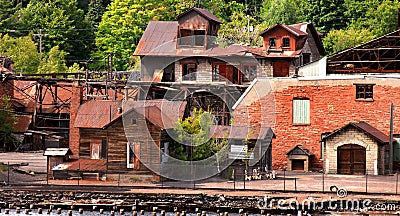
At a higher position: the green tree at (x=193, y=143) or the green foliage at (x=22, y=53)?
the green foliage at (x=22, y=53)

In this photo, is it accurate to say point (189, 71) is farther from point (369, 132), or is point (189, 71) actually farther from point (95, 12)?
point (95, 12)

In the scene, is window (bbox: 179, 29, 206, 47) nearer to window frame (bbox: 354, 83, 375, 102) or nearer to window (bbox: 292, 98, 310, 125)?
window (bbox: 292, 98, 310, 125)

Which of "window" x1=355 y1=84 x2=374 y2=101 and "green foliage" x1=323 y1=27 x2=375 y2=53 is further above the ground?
"green foliage" x1=323 y1=27 x2=375 y2=53

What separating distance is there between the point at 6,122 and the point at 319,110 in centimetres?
2375

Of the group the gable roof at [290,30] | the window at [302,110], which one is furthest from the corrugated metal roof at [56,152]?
the gable roof at [290,30]

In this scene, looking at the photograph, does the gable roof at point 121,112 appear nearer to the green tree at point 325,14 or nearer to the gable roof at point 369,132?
the gable roof at point 369,132

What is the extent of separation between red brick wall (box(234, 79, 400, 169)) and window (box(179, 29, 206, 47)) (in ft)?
43.0

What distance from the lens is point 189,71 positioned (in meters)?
86.8

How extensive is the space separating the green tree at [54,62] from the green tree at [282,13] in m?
21.0

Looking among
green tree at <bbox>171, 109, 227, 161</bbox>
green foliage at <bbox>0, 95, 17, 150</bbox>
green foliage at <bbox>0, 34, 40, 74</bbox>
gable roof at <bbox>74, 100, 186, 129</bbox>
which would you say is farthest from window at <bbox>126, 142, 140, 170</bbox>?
green foliage at <bbox>0, 34, 40, 74</bbox>

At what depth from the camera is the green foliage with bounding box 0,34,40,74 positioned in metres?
104

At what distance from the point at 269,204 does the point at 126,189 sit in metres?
9.03

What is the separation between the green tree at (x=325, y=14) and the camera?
11988 centimetres

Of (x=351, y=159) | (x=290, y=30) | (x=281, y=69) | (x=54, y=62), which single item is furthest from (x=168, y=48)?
(x=54, y=62)
